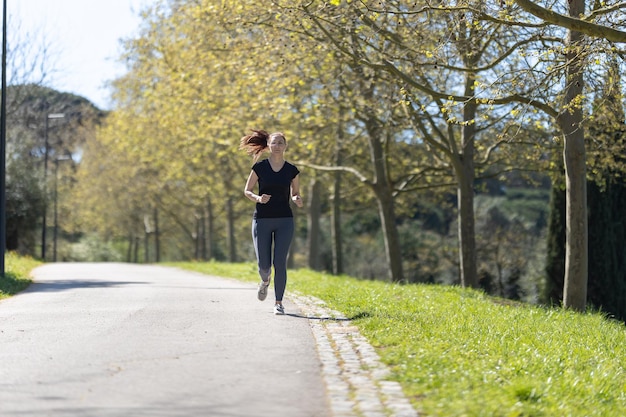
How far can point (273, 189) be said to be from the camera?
1062 centimetres

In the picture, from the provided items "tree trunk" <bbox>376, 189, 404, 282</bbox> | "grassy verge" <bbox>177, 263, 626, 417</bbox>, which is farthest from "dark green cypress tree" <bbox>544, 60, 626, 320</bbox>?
"grassy verge" <bbox>177, 263, 626, 417</bbox>

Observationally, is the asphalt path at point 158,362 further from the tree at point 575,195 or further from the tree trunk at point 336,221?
the tree trunk at point 336,221

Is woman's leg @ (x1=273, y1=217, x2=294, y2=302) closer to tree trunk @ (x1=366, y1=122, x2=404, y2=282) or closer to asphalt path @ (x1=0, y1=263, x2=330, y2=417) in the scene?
asphalt path @ (x1=0, y1=263, x2=330, y2=417)

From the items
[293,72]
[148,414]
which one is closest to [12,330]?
[148,414]

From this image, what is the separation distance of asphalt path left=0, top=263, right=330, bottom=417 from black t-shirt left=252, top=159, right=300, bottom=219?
114 cm

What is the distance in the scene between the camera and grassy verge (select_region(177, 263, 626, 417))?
6.07 m

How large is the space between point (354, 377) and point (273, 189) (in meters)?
4.20

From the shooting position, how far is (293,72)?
62.1ft

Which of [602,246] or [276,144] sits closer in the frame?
[276,144]

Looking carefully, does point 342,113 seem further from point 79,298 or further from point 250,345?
point 250,345

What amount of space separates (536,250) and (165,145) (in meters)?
18.8

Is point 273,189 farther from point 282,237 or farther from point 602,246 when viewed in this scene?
point 602,246

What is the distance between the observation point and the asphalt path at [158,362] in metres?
5.76

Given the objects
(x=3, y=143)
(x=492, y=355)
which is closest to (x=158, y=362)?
(x=492, y=355)
